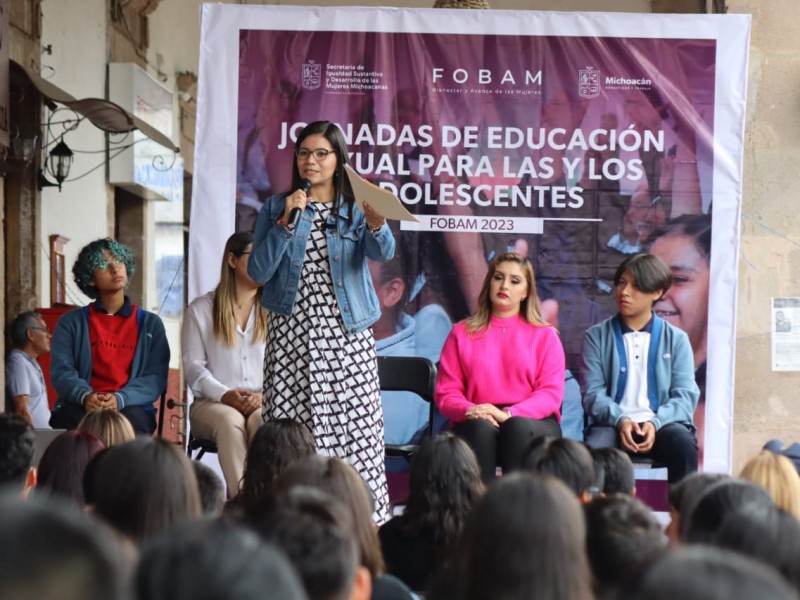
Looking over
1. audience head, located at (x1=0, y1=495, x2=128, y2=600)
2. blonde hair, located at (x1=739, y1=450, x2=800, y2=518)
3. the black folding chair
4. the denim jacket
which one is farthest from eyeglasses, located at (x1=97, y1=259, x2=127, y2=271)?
audience head, located at (x1=0, y1=495, x2=128, y2=600)

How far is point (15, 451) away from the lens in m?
3.47

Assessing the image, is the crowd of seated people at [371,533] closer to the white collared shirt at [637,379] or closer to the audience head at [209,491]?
the audience head at [209,491]

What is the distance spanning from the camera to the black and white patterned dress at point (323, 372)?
4.81 m

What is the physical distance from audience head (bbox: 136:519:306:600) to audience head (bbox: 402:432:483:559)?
1984 millimetres

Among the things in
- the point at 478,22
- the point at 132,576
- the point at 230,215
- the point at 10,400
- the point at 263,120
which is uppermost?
the point at 478,22

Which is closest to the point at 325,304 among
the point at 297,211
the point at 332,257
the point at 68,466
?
the point at 332,257

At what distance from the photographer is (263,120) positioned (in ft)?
20.2

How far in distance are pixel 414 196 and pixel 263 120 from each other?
79 centimetres

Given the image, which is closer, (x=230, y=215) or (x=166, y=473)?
(x=166, y=473)

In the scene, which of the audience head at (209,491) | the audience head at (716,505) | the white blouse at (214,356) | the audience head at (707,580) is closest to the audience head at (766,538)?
the audience head at (716,505)

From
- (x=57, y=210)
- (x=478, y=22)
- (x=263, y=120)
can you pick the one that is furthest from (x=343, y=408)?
(x=57, y=210)

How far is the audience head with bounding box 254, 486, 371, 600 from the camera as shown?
1.73m

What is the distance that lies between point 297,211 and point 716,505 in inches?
97.5

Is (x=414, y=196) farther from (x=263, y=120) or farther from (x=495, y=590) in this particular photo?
(x=495, y=590)
